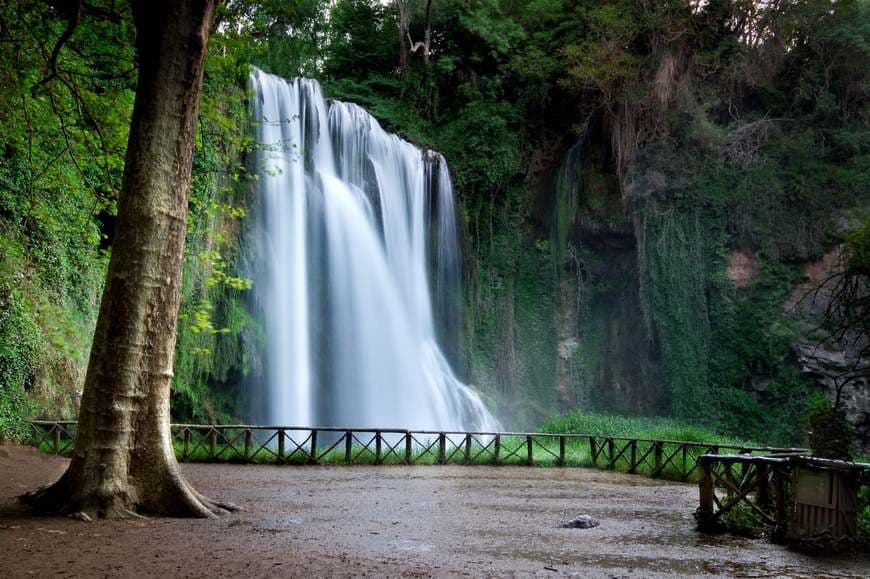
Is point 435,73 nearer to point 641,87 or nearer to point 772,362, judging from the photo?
point 641,87

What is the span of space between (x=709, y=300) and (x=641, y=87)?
345 inches

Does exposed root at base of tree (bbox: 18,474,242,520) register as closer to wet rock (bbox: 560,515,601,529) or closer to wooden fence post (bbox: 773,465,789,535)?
wet rock (bbox: 560,515,601,529)

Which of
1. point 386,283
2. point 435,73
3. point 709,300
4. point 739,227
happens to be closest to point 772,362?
point 709,300

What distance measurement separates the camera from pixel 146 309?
7941 mm

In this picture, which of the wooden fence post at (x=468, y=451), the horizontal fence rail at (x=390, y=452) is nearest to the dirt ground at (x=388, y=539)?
the horizontal fence rail at (x=390, y=452)

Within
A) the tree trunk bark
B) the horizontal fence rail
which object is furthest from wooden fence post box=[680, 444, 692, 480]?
the tree trunk bark

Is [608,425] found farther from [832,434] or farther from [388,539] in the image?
[388,539]

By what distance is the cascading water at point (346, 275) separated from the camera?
21.3m

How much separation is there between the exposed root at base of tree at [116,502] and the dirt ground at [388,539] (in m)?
0.19

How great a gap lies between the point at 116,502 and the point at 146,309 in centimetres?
207

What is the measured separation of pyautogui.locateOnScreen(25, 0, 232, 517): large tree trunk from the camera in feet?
24.7

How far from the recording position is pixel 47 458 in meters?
13.3

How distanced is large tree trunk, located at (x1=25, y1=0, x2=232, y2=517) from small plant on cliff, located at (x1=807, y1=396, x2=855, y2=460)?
690 cm

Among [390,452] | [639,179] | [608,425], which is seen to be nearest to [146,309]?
[390,452]
